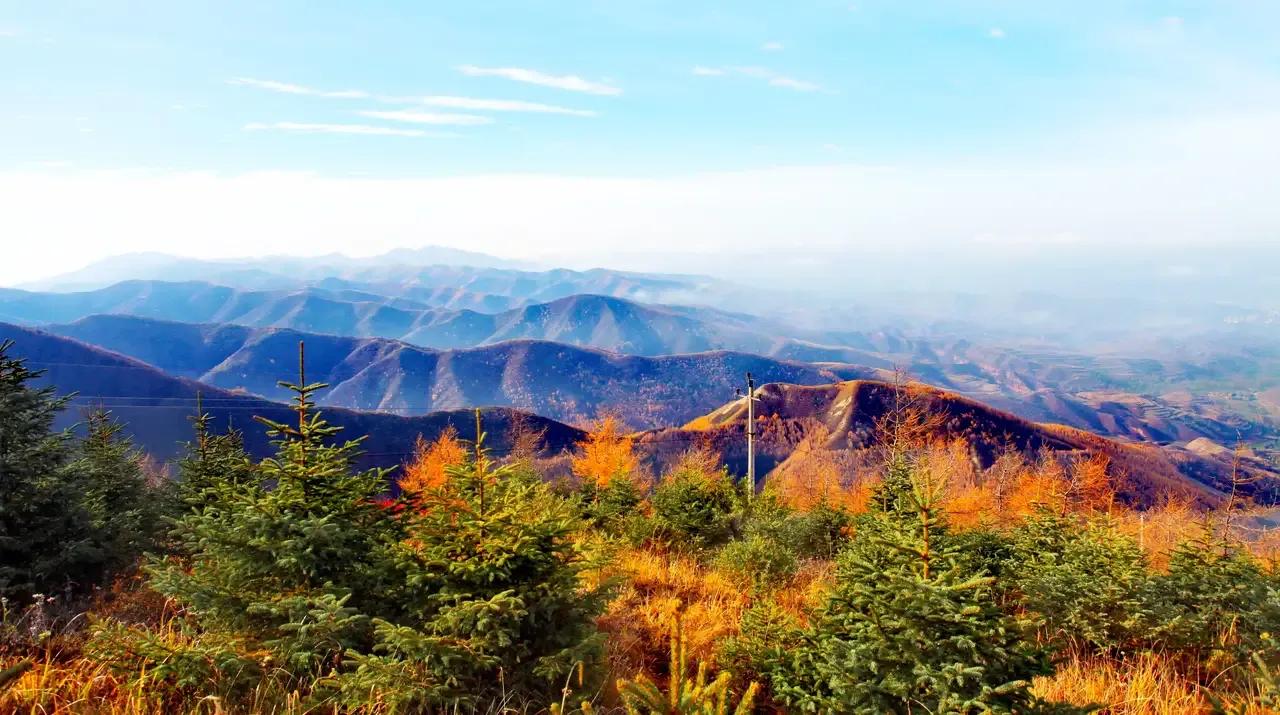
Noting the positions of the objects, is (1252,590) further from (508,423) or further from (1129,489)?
(508,423)

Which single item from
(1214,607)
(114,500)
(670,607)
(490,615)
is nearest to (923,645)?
(490,615)

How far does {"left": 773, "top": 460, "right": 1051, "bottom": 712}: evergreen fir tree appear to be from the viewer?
3.68 m

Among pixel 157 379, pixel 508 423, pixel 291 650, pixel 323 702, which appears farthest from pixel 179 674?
pixel 157 379

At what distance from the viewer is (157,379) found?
390 ft

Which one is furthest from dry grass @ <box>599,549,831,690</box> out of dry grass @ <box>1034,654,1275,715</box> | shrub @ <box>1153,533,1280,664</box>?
shrub @ <box>1153,533,1280,664</box>

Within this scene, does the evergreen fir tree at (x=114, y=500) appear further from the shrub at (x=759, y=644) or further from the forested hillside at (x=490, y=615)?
the shrub at (x=759, y=644)

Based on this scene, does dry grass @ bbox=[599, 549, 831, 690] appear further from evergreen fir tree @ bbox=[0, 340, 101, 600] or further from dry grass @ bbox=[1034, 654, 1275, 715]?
evergreen fir tree @ bbox=[0, 340, 101, 600]

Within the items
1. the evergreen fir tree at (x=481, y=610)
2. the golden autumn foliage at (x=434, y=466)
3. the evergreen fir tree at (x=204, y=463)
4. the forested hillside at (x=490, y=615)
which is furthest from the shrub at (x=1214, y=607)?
the evergreen fir tree at (x=204, y=463)

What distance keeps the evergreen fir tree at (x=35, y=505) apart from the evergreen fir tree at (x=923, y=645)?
679 centimetres

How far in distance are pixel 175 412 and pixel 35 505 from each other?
355ft

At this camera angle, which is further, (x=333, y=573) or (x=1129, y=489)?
(x=1129, y=489)

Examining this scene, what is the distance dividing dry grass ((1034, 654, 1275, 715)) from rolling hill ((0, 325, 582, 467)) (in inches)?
2262

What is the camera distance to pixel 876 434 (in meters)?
68.0

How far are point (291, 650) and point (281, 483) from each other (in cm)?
125
